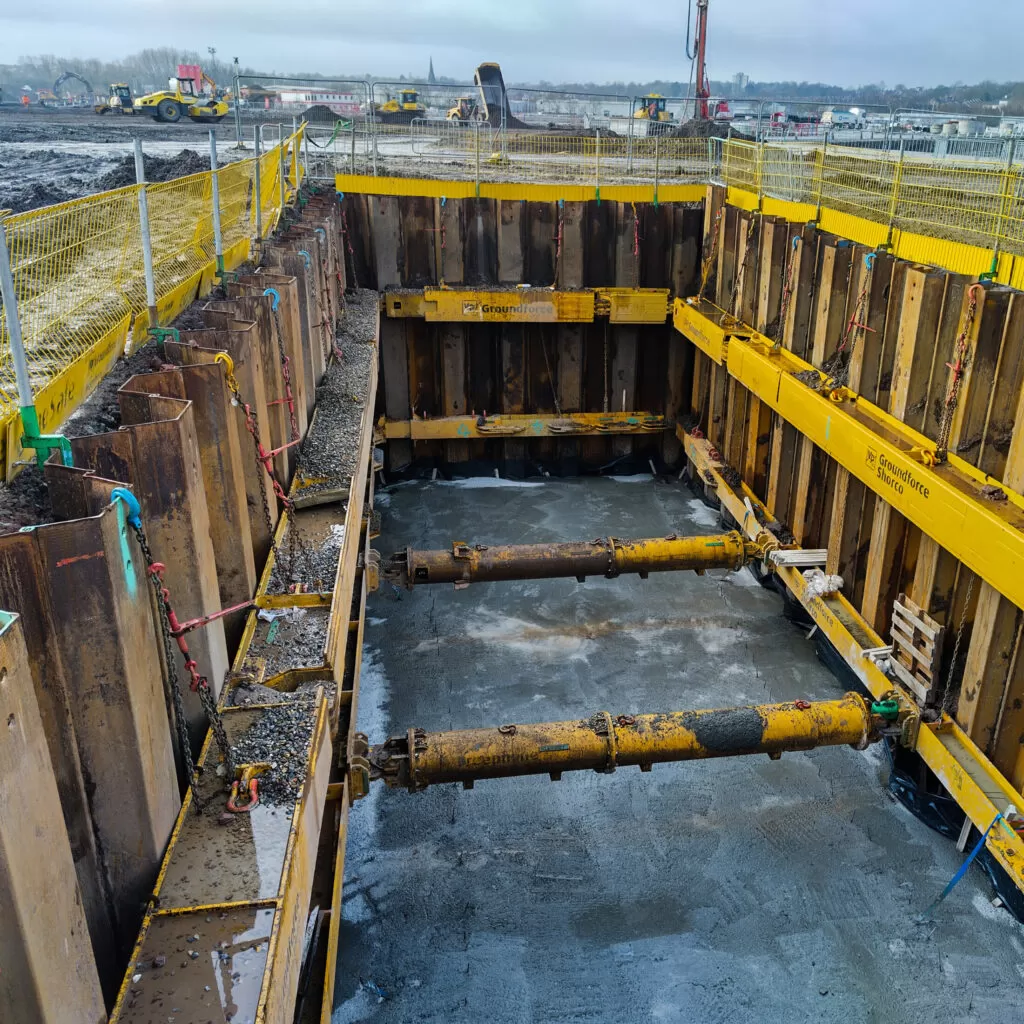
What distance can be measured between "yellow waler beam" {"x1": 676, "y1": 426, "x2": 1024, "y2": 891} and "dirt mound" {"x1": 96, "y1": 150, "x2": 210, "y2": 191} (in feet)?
37.6

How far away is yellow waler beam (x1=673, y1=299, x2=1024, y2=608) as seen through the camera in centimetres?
601

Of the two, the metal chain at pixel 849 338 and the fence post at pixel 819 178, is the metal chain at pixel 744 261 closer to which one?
the fence post at pixel 819 178

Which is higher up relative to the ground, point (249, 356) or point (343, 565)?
point (249, 356)

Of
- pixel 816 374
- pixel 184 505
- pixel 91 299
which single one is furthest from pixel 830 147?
pixel 184 505

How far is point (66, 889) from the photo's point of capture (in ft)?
8.77

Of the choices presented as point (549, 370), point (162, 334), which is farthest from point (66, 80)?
point (162, 334)

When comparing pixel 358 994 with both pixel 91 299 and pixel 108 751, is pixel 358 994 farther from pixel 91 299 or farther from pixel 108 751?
pixel 91 299

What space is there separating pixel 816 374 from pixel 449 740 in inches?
218

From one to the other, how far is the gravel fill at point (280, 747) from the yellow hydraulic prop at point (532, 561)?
453 centimetres

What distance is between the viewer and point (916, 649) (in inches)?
286

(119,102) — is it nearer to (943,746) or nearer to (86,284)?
(86,284)

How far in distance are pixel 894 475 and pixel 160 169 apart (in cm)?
1475

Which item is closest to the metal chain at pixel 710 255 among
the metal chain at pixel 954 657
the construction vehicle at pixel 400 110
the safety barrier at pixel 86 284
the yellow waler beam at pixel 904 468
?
the yellow waler beam at pixel 904 468

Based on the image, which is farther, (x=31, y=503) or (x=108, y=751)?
(x=31, y=503)
